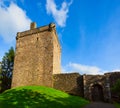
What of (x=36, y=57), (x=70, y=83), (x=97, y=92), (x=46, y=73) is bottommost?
(x=97, y=92)

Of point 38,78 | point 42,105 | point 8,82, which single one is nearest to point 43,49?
point 38,78

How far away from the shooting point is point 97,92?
1986cm

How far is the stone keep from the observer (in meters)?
22.0

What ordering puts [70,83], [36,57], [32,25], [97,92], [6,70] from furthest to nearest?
[6,70], [32,25], [36,57], [70,83], [97,92]

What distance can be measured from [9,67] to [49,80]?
11.1m

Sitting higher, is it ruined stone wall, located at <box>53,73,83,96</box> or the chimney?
the chimney

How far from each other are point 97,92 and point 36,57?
9740mm

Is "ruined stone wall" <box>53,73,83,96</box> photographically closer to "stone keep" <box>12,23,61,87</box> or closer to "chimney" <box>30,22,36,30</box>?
"stone keep" <box>12,23,61,87</box>

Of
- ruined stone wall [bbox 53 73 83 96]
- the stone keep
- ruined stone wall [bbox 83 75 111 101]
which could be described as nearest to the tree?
the stone keep

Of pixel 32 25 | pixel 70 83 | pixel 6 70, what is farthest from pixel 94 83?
pixel 6 70

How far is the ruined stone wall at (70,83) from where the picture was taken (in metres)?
20.4

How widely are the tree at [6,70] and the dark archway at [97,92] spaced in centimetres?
1462

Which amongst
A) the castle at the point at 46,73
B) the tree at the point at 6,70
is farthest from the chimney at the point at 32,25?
the tree at the point at 6,70

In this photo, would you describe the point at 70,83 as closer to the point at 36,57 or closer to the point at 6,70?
the point at 36,57
